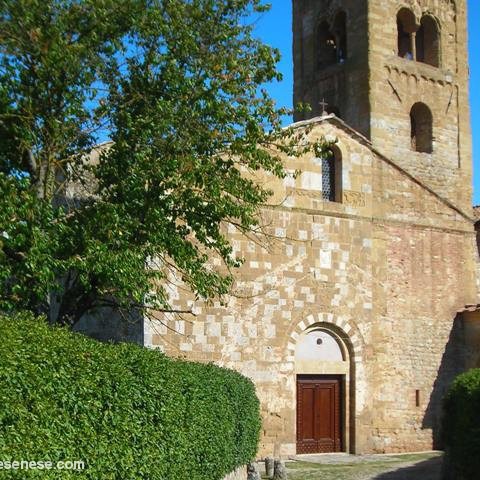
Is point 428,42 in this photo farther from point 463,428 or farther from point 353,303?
point 463,428

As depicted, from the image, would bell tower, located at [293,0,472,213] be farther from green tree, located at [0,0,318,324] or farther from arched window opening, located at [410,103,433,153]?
green tree, located at [0,0,318,324]

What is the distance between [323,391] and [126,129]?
947 cm

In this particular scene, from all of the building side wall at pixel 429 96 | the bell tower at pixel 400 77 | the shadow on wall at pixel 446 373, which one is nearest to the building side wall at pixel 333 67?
the bell tower at pixel 400 77

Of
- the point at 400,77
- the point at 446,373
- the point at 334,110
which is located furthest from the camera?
the point at 334,110

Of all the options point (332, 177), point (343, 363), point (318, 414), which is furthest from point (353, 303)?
point (332, 177)

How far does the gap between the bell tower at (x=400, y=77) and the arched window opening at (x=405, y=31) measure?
3 centimetres

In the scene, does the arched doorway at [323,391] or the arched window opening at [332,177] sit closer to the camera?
the arched doorway at [323,391]

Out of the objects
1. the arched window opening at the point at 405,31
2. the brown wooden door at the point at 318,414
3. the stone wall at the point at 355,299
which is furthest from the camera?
the arched window opening at the point at 405,31

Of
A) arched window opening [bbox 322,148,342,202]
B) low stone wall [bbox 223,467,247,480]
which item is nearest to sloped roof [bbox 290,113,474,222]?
arched window opening [bbox 322,148,342,202]

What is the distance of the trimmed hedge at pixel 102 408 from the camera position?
22.2ft

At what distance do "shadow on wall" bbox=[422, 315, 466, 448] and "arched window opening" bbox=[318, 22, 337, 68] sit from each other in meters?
10.3

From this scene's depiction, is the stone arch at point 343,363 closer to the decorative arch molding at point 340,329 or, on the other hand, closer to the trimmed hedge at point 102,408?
the decorative arch molding at point 340,329

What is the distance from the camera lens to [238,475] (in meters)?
13.4

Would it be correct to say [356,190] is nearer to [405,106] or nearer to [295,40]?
[405,106]
